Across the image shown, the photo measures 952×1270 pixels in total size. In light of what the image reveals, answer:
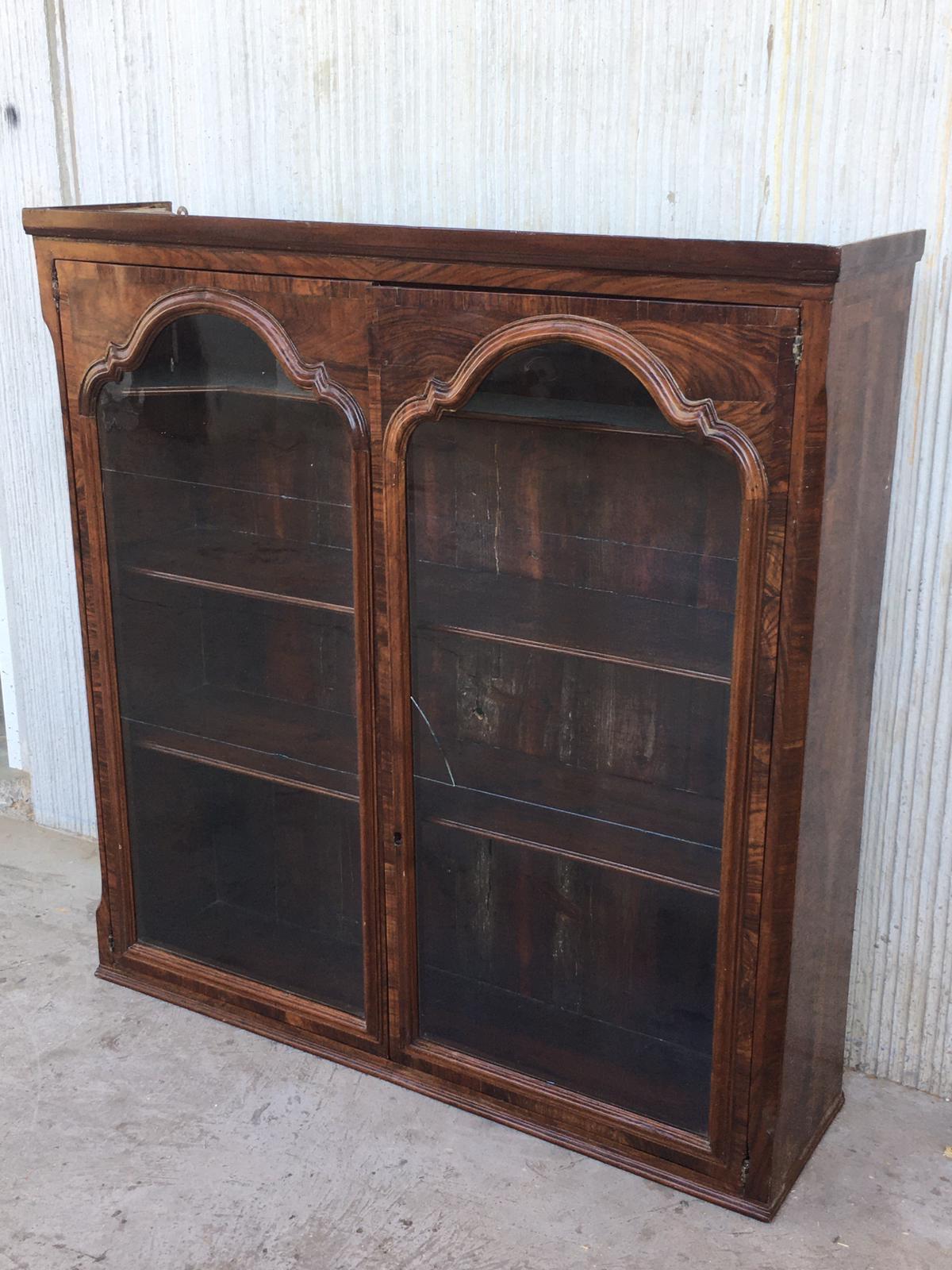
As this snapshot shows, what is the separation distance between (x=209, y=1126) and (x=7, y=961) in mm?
695

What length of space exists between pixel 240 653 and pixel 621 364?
93 centimetres

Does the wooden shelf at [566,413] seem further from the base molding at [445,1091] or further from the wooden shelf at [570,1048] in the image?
the base molding at [445,1091]

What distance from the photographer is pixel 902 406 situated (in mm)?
1980

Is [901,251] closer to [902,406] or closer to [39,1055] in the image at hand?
[902,406]

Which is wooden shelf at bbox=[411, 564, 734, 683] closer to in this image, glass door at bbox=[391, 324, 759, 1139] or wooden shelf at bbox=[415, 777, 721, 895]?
glass door at bbox=[391, 324, 759, 1139]

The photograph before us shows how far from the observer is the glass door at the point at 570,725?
5.99ft

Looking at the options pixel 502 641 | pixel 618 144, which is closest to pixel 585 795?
pixel 502 641

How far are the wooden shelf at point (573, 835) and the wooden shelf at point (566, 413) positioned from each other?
60cm

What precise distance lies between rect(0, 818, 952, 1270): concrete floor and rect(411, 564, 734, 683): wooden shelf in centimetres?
80

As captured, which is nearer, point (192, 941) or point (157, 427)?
point (157, 427)

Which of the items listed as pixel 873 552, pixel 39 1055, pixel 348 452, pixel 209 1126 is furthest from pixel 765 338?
pixel 39 1055

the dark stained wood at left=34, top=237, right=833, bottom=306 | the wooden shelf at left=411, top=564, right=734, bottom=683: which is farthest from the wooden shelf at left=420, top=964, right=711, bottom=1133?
the dark stained wood at left=34, top=237, right=833, bottom=306

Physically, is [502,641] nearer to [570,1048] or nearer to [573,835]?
A: [573,835]

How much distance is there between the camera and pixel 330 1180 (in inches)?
79.4
